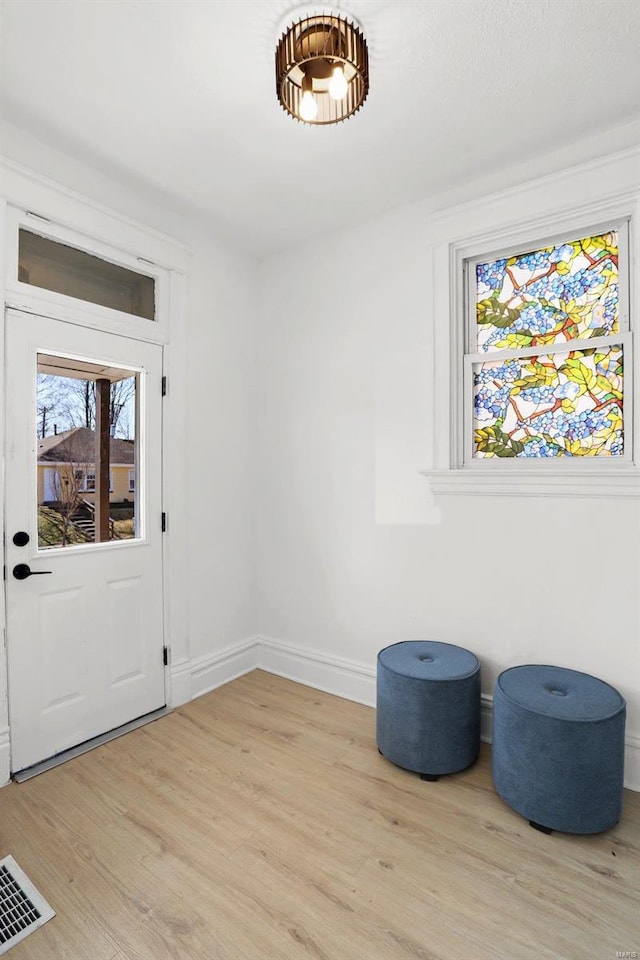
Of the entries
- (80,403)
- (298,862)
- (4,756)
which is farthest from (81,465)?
(298,862)

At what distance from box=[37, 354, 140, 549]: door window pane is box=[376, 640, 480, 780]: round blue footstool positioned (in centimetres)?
159

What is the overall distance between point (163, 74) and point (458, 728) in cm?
291

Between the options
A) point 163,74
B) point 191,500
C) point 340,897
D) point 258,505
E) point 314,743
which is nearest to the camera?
point 340,897

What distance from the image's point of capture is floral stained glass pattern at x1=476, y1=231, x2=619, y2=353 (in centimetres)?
228

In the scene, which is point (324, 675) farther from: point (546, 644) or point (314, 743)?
point (546, 644)

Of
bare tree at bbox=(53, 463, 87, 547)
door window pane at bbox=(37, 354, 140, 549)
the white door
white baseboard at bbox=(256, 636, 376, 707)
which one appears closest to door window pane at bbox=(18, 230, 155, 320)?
the white door

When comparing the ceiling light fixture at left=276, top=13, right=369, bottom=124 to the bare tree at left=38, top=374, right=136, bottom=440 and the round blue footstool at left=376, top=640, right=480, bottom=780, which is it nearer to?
the bare tree at left=38, top=374, right=136, bottom=440

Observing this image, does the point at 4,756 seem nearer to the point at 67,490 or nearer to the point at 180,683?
the point at 180,683

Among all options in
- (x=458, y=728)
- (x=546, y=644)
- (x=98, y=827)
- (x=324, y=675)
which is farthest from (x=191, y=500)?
(x=546, y=644)

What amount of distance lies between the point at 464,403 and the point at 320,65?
1591 millimetres

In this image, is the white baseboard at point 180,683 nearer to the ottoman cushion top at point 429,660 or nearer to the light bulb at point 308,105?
the ottoman cushion top at point 429,660

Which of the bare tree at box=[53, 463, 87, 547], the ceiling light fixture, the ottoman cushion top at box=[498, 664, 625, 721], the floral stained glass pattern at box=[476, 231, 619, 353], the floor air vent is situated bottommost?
the floor air vent

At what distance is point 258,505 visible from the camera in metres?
3.42

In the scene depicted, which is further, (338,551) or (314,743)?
(338,551)
